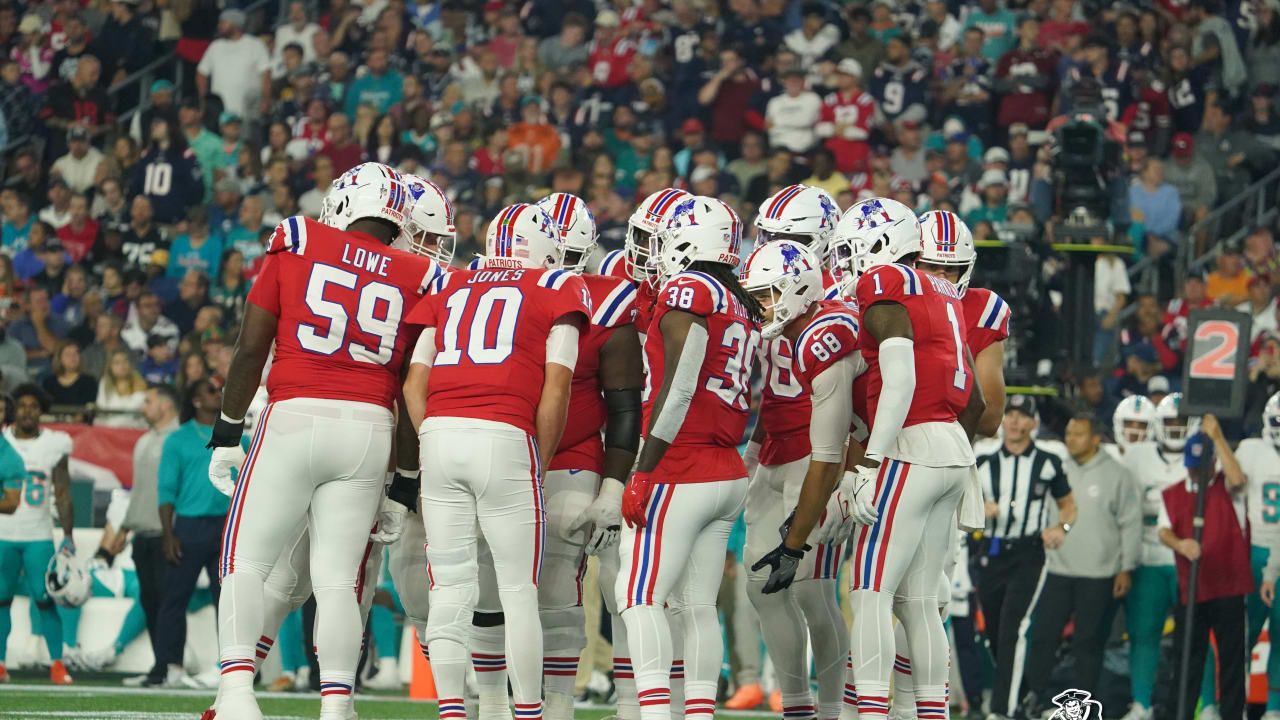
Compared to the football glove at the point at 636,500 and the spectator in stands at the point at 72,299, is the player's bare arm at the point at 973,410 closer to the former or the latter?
the football glove at the point at 636,500

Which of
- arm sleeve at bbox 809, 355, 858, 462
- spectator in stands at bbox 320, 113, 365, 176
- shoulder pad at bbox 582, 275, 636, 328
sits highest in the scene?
spectator in stands at bbox 320, 113, 365, 176

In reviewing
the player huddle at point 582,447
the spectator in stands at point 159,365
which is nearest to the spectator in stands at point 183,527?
the spectator in stands at point 159,365

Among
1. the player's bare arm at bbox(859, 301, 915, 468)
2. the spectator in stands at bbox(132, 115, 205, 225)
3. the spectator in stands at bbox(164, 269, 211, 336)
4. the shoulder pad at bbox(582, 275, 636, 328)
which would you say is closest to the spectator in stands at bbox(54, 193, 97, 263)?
the spectator in stands at bbox(132, 115, 205, 225)

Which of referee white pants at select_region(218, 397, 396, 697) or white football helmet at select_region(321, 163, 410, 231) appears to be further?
white football helmet at select_region(321, 163, 410, 231)

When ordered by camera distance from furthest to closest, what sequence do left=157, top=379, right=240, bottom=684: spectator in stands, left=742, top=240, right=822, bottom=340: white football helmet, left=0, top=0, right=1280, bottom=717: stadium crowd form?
1. left=0, top=0, right=1280, bottom=717: stadium crowd
2. left=157, top=379, right=240, bottom=684: spectator in stands
3. left=742, top=240, right=822, bottom=340: white football helmet

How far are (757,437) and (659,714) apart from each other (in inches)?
67.0

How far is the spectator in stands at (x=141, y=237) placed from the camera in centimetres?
1734

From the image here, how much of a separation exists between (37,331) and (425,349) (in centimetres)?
1064

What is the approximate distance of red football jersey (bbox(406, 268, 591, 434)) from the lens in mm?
6746

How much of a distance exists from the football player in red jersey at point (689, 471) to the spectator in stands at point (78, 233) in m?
12.2

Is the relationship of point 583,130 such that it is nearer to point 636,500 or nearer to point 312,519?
point 312,519

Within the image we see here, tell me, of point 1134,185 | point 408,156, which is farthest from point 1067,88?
point 408,156

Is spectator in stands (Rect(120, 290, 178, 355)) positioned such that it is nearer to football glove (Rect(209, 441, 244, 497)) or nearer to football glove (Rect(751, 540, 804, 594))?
football glove (Rect(209, 441, 244, 497))

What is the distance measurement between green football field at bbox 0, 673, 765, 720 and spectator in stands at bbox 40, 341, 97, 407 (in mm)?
3701
